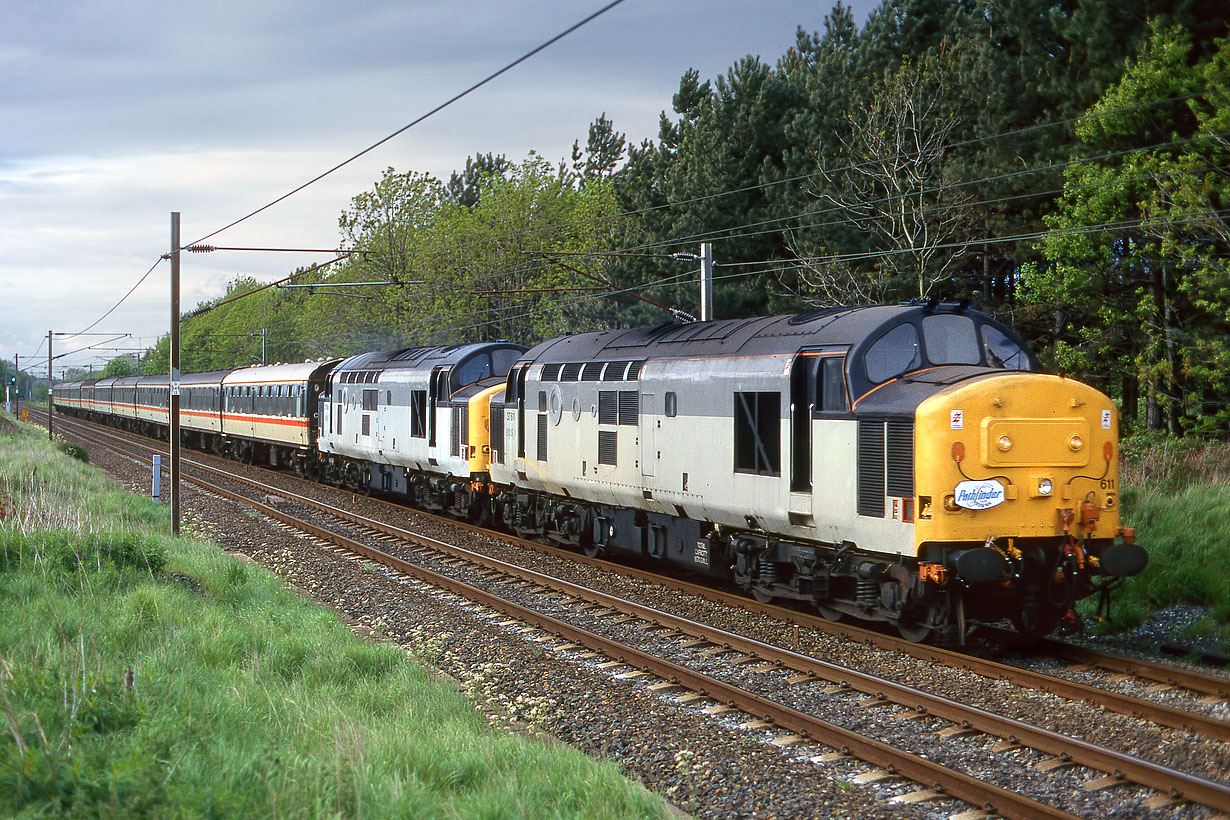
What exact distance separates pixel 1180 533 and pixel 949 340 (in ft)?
18.2

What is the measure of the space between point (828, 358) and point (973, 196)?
19.8m

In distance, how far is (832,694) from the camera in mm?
9602

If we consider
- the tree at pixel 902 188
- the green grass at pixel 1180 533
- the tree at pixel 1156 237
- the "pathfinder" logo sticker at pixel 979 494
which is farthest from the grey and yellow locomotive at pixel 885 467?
the tree at pixel 902 188

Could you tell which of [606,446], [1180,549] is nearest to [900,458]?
[1180,549]

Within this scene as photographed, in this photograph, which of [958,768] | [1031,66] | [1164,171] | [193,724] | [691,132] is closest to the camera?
[193,724]

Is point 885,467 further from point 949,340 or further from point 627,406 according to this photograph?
point 627,406

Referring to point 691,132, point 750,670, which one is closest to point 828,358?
point 750,670

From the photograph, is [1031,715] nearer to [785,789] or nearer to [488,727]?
[785,789]

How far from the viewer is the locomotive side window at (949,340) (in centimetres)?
1152

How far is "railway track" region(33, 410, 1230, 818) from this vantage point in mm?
7000

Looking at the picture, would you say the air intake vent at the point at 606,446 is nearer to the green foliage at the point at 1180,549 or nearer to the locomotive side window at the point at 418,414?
the green foliage at the point at 1180,549

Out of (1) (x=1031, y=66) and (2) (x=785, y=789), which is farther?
(1) (x=1031, y=66)

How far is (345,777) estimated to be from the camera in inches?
246

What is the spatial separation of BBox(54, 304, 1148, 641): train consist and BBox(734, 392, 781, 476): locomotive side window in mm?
30
